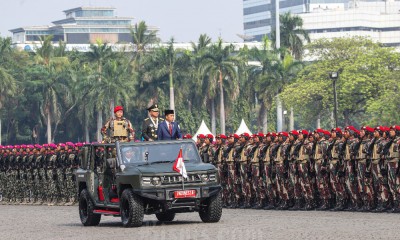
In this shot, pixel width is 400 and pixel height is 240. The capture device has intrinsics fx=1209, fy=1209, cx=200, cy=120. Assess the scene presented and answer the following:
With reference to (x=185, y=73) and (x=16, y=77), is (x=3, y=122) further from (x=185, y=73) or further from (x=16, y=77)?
(x=185, y=73)

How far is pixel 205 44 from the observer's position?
11188 centimetres

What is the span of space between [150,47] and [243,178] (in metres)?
90.2

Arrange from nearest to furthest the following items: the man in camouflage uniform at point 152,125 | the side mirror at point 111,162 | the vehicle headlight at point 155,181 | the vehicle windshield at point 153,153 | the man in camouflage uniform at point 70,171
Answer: the vehicle headlight at point 155,181 → the side mirror at point 111,162 → the vehicle windshield at point 153,153 → the man in camouflage uniform at point 152,125 → the man in camouflage uniform at point 70,171

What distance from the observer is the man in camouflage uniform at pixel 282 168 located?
2770 centimetres

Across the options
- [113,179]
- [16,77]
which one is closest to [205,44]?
[16,77]

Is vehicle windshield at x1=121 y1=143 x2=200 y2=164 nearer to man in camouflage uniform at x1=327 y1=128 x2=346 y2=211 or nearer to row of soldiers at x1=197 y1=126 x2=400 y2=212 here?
Result: row of soldiers at x1=197 y1=126 x2=400 y2=212

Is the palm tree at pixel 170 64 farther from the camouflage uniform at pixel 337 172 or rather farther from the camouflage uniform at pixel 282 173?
the camouflage uniform at pixel 337 172

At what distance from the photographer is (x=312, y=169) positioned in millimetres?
26750

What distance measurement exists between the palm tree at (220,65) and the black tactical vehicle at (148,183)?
8071 centimetres

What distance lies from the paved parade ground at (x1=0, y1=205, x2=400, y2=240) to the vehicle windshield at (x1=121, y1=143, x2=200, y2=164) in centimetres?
118

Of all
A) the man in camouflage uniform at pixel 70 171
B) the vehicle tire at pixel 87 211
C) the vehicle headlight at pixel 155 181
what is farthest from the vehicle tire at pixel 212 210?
the man in camouflage uniform at pixel 70 171

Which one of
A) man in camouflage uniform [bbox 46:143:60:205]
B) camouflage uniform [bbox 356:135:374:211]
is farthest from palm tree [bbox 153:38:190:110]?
camouflage uniform [bbox 356:135:374:211]

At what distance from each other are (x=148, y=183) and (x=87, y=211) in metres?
2.96

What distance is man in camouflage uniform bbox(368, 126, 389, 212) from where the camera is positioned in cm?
2438
